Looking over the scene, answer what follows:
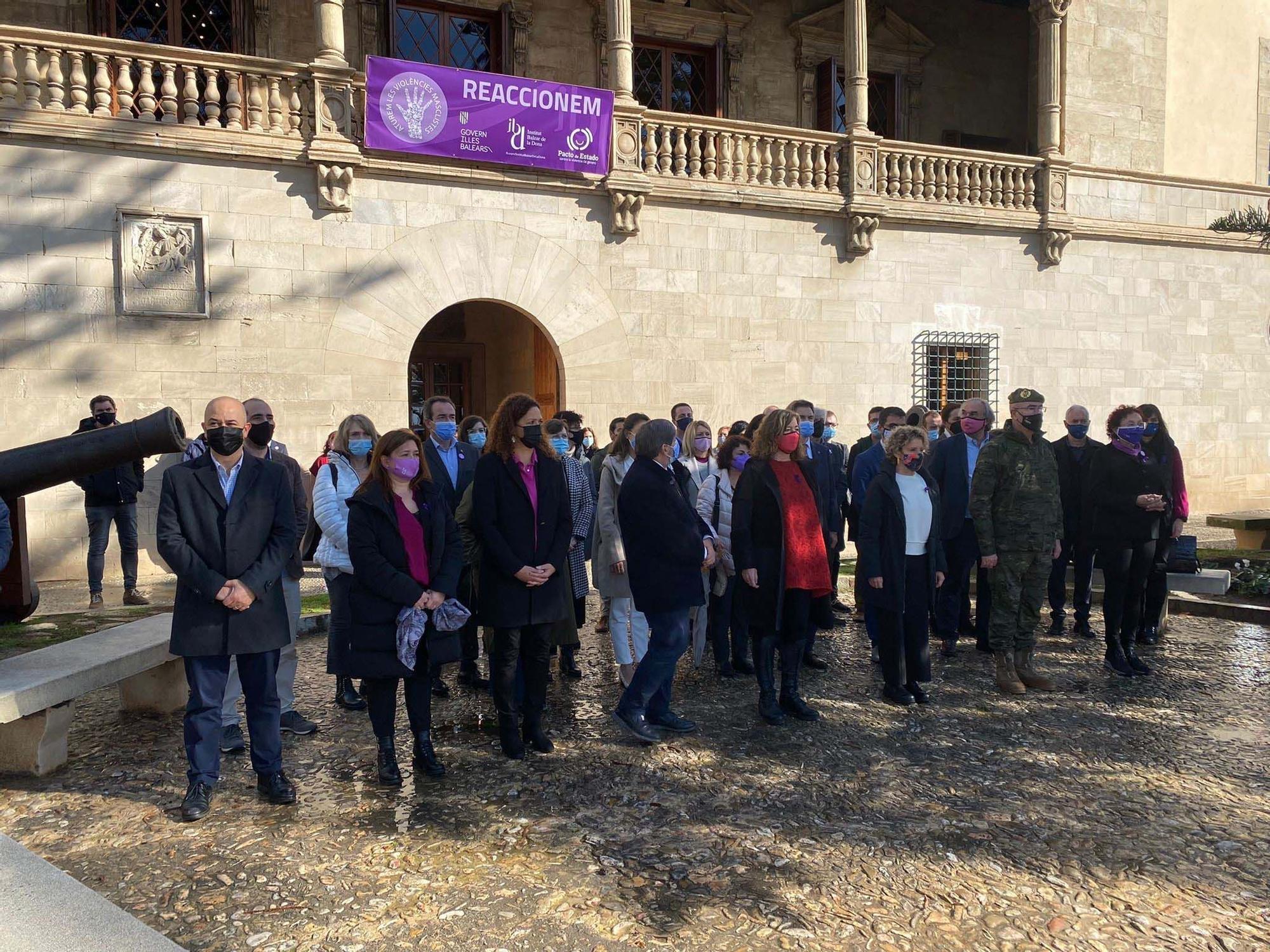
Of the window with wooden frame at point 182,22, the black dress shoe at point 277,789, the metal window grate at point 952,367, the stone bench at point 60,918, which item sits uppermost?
the window with wooden frame at point 182,22

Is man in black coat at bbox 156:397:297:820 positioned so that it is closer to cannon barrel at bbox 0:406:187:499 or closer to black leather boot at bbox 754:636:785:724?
cannon barrel at bbox 0:406:187:499

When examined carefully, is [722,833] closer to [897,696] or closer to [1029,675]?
[897,696]

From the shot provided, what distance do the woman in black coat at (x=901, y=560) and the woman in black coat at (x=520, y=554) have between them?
83.6 inches

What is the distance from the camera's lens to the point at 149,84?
10930mm

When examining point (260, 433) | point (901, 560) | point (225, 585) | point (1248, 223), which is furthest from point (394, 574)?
point (1248, 223)

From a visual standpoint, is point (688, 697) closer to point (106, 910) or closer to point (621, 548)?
point (621, 548)

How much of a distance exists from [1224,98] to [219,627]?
66.5ft

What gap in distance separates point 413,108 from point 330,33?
1.28 meters

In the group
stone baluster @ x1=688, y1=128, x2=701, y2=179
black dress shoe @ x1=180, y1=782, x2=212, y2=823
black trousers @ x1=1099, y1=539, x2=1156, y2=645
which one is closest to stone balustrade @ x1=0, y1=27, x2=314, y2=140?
stone baluster @ x1=688, y1=128, x2=701, y2=179

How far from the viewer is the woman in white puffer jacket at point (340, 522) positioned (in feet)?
16.3

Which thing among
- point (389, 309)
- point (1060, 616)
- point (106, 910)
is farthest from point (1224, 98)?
point (106, 910)

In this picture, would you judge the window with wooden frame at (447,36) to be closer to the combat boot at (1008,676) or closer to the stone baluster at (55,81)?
the stone baluster at (55,81)

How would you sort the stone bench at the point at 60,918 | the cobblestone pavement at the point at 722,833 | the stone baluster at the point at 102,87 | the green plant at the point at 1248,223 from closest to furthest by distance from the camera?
the stone bench at the point at 60,918
the cobblestone pavement at the point at 722,833
the green plant at the point at 1248,223
the stone baluster at the point at 102,87

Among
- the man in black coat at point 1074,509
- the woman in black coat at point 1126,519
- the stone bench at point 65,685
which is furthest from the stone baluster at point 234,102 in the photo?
the woman in black coat at point 1126,519
